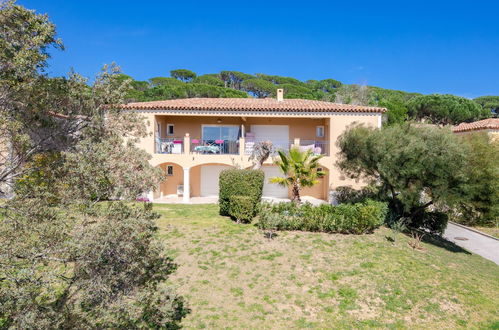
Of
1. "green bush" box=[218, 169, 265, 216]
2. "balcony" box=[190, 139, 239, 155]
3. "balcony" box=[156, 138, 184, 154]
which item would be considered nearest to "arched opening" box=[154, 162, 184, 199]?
"balcony" box=[156, 138, 184, 154]

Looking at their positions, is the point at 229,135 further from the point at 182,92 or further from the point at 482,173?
the point at 182,92

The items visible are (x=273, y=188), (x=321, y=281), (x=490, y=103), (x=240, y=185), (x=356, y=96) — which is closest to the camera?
(x=321, y=281)

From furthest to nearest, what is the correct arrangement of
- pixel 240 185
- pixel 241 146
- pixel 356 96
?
1. pixel 356 96
2. pixel 241 146
3. pixel 240 185

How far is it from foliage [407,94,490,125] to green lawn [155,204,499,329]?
2994 cm

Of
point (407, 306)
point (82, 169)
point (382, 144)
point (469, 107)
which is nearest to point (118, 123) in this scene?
point (82, 169)

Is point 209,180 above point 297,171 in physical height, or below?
below

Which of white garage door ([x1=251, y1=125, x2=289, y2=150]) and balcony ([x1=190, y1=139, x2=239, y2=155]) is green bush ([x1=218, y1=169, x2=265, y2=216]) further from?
white garage door ([x1=251, y1=125, x2=289, y2=150])

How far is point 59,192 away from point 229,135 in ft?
52.7

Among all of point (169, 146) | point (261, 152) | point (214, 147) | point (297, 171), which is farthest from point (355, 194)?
point (169, 146)

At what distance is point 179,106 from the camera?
17.3 meters

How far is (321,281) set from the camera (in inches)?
305

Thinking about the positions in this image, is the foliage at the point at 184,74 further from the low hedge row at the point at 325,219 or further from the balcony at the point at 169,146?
the low hedge row at the point at 325,219

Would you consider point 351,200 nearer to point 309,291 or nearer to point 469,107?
point 309,291

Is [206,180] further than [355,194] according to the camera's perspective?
Yes
